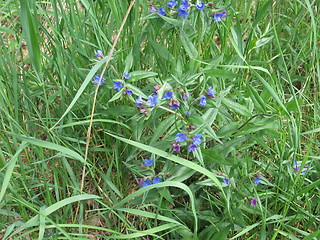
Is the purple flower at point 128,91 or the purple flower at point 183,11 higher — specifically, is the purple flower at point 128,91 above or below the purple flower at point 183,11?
below

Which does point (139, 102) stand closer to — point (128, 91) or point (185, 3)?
point (128, 91)

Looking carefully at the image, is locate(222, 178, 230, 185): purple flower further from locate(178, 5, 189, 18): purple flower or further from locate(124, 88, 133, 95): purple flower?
locate(178, 5, 189, 18): purple flower

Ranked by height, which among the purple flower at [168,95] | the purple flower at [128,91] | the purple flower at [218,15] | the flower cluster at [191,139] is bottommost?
the flower cluster at [191,139]

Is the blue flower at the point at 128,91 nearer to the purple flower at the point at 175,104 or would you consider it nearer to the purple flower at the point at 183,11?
the purple flower at the point at 175,104

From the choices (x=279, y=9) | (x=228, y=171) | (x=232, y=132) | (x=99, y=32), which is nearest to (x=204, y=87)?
(x=232, y=132)

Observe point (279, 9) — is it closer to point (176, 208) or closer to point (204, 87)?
point (204, 87)

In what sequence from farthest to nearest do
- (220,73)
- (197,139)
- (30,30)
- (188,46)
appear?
(188,46), (220,73), (197,139), (30,30)

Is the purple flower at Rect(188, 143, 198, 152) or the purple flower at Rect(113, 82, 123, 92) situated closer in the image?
the purple flower at Rect(188, 143, 198, 152)

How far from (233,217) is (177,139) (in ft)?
1.90

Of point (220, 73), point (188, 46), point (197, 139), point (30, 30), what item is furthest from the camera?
point (188, 46)

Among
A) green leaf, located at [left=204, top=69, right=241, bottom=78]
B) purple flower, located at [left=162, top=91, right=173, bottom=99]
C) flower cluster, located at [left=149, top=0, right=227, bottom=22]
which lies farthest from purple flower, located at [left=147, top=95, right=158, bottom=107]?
flower cluster, located at [left=149, top=0, right=227, bottom=22]

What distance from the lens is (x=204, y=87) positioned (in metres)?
2.10

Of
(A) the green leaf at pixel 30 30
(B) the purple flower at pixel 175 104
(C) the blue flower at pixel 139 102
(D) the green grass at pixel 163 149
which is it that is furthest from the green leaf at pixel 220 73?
(A) the green leaf at pixel 30 30

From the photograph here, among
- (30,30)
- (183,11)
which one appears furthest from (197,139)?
(30,30)
